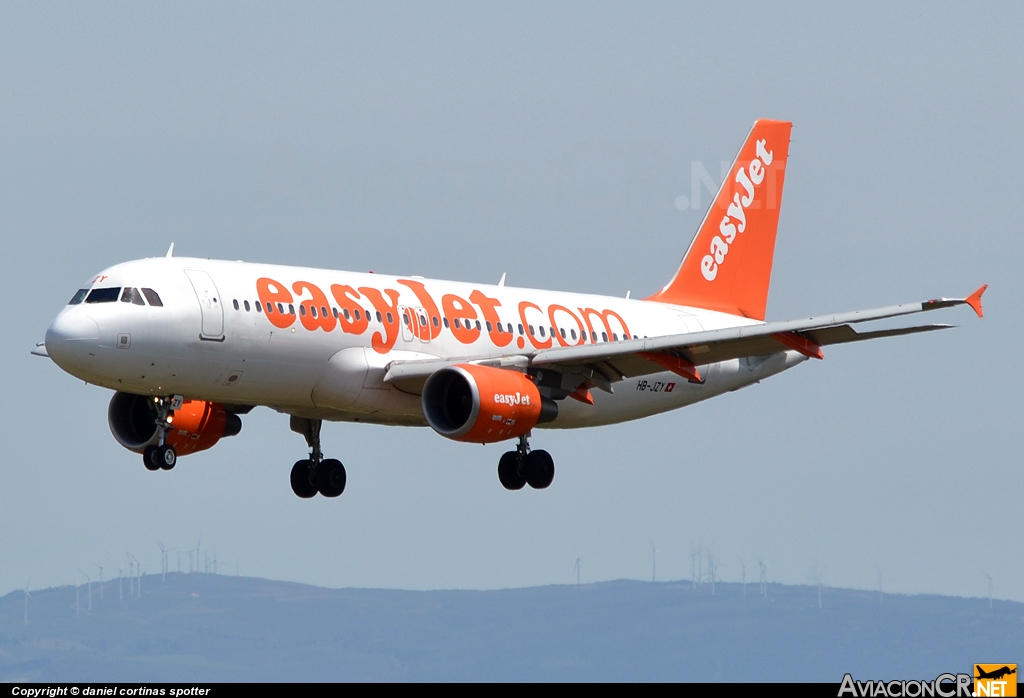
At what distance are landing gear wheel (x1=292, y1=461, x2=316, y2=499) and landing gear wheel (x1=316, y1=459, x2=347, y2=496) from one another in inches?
7.1

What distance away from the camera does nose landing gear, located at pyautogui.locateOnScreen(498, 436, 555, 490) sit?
42188 mm

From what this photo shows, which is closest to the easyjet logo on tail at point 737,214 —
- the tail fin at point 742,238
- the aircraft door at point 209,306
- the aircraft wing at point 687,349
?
the tail fin at point 742,238

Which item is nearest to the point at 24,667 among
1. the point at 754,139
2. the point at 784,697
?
the point at 754,139

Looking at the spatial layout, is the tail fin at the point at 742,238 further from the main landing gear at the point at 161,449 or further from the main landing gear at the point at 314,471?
the main landing gear at the point at 161,449

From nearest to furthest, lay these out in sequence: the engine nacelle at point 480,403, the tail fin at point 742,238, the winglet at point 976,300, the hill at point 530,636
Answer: the winglet at point 976,300, the engine nacelle at point 480,403, the tail fin at point 742,238, the hill at point 530,636

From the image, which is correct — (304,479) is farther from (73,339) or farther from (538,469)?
(73,339)

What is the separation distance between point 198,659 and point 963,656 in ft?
122

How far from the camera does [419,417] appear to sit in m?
40.9

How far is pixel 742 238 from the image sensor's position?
50.8 metres

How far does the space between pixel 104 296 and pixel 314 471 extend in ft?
32.7

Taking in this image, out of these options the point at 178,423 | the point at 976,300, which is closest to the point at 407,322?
the point at 178,423

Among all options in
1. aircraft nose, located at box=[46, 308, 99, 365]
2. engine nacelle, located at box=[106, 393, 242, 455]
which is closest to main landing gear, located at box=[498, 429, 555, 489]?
engine nacelle, located at box=[106, 393, 242, 455]

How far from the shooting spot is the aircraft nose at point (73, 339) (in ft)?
116

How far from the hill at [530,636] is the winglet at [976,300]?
82.1 ft
